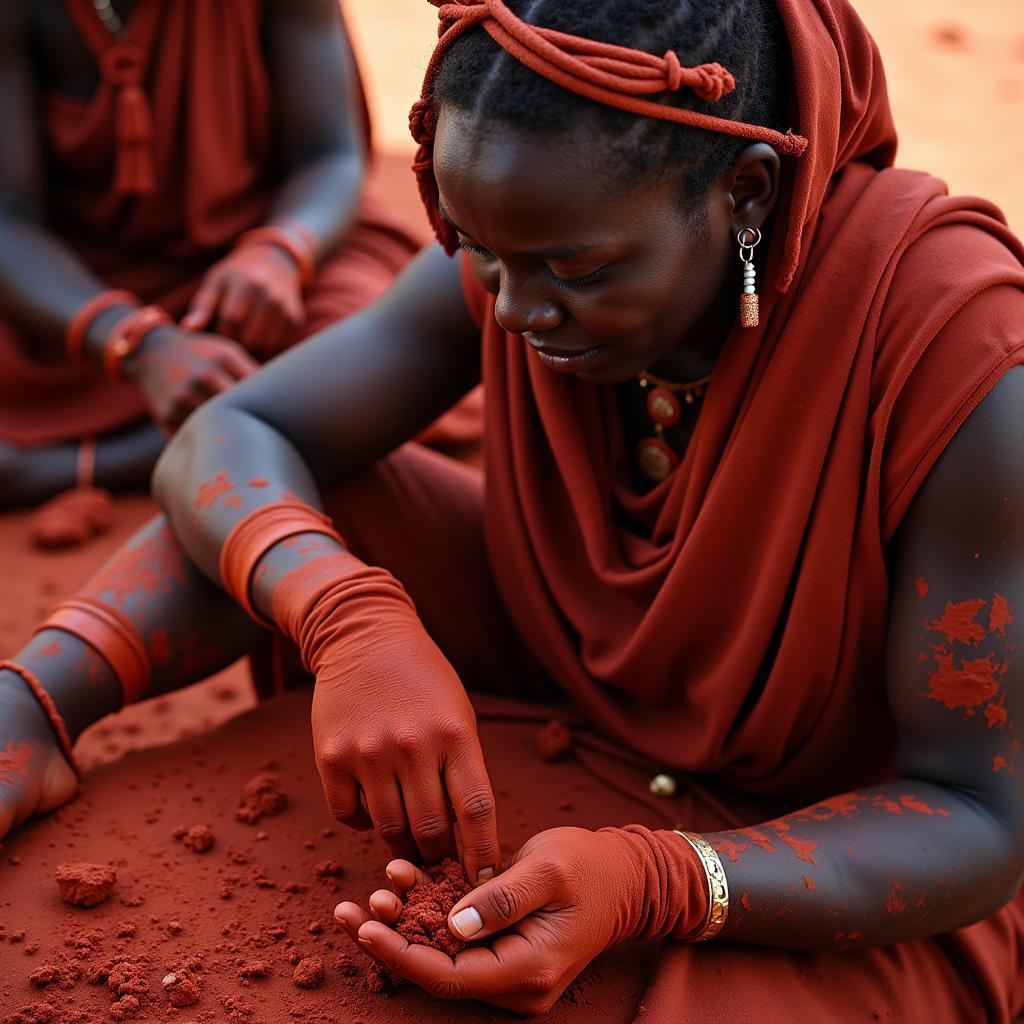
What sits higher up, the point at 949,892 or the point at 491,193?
the point at 491,193

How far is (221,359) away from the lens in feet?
10.5

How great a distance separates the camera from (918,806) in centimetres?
174

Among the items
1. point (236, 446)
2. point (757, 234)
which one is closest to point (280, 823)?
point (236, 446)

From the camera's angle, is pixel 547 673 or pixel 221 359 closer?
pixel 547 673

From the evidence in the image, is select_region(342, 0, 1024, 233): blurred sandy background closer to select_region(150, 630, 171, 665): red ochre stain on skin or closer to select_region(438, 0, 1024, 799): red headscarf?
select_region(438, 0, 1024, 799): red headscarf

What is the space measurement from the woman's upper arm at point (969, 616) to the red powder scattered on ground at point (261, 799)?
0.89 m

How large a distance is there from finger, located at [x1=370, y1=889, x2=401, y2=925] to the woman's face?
69cm

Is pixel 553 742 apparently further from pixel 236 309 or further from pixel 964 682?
pixel 236 309

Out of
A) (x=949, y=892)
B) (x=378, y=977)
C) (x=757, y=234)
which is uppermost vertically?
(x=757, y=234)

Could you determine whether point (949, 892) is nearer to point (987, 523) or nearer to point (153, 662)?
point (987, 523)

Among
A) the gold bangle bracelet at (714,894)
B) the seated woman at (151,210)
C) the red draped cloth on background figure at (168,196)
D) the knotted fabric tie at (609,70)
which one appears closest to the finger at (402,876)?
the gold bangle bracelet at (714,894)

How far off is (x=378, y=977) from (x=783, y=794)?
2.26ft

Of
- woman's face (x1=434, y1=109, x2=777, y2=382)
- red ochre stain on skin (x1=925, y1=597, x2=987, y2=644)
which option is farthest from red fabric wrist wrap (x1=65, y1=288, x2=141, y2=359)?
red ochre stain on skin (x1=925, y1=597, x2=987, y2=644)

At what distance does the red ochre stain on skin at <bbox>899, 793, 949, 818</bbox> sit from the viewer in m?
1.73
